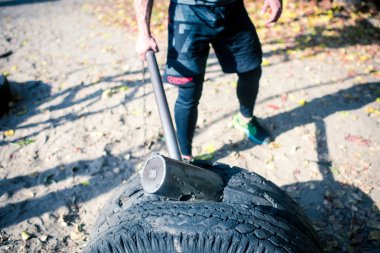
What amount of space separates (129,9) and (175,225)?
7030 millimetres

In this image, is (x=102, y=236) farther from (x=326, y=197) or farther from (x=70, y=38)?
(x=70, y=38)

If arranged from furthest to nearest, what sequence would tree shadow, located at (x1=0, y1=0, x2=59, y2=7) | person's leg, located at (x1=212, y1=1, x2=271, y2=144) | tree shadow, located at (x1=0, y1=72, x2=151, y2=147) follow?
tree shadow, located at (x1=0, y1=0, x2=59, y2=7) → tree shadow, located at (x1=0, y1=72, x2=151, y2=147) → person's leg, located at (x1=212, y1=1, x2=271, y2=144)

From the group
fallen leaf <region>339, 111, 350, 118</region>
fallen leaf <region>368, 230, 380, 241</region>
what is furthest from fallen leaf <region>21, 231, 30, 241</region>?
fallen leaf <region>339, 111, 350, 118</region>

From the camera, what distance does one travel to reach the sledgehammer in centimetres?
138

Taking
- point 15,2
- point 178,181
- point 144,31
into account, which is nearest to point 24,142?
point 144,31

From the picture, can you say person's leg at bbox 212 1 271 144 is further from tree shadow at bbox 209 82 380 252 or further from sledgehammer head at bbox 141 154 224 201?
sledgehammer head at bbox 141 154 224 201

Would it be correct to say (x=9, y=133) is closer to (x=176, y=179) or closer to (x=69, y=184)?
(x=69, y=184)

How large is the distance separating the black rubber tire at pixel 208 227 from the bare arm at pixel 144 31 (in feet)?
3.22

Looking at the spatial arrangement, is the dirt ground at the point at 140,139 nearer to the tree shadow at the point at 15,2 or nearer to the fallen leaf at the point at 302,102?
the fallen leaf at the point at 302,102

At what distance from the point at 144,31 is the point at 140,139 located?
172 centimetres

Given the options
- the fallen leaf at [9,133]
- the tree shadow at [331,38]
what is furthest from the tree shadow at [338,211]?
the fallen leaf at [9,133]

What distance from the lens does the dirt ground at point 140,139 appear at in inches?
104

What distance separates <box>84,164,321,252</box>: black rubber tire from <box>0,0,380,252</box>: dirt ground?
1167 mm

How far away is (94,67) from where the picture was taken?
5035 millimetres
